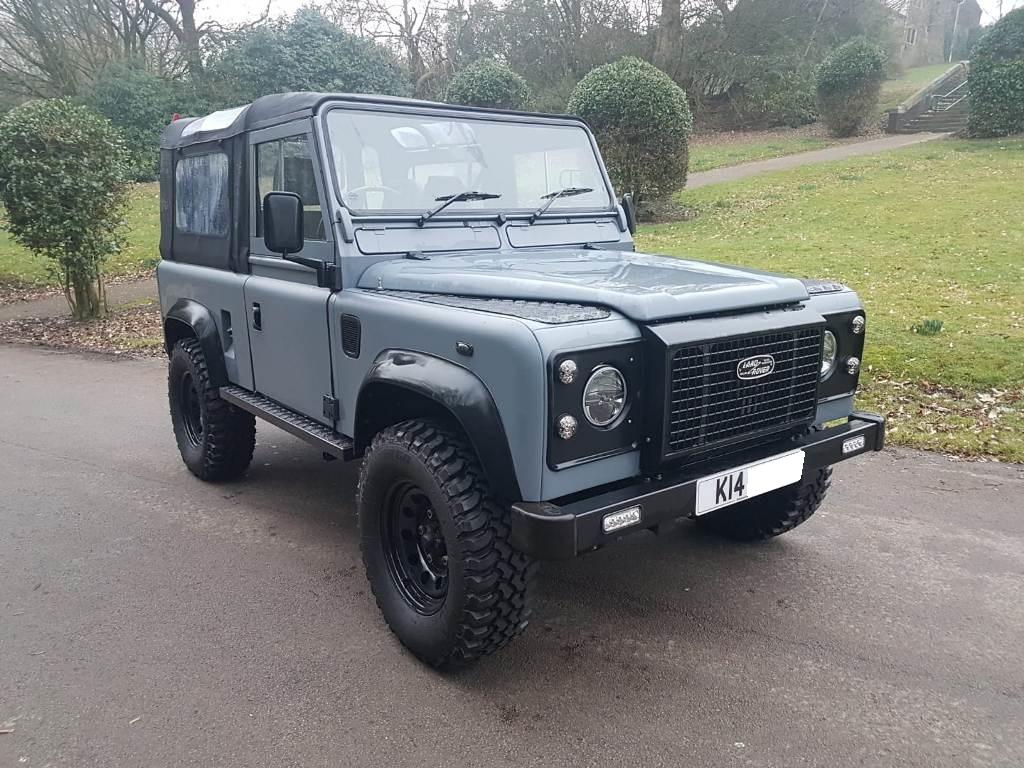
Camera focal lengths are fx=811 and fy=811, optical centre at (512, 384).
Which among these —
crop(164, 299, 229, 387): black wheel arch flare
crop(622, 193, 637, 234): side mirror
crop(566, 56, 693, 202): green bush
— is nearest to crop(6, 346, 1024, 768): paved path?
crop(164, 299, 229, 387): black wheel arch flare

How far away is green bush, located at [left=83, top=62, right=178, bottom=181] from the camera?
21141 millimetres

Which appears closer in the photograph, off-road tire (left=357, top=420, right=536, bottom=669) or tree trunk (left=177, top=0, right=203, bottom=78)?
off-road tire (left=357, top=420, right=536, bottom=669)

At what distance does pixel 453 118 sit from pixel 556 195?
0.64 m

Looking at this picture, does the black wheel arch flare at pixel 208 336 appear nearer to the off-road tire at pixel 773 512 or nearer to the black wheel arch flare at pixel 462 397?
the black wheel arch flare at pixel 462 397

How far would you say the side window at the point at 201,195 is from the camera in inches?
175

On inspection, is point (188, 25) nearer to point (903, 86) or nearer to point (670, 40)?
point (670, 40)

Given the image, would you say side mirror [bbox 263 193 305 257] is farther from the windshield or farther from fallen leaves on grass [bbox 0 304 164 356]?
fallen leaves on grass [bbox 0 304 164 356]

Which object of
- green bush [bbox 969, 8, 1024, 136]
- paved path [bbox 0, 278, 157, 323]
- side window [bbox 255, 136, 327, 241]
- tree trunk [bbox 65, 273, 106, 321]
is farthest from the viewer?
green bush [bbox 969, 8, 1024, 136]

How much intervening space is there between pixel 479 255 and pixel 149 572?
214 centimetres

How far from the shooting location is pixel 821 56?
88.8 ft

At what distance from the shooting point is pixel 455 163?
384 cm

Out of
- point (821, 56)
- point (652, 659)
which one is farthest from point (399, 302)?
point (821, 56)

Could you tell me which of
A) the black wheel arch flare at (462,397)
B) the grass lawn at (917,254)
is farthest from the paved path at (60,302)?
the black wheel arch flare at (462,397)

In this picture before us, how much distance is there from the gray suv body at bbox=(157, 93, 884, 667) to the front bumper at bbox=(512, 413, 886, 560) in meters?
0.01
